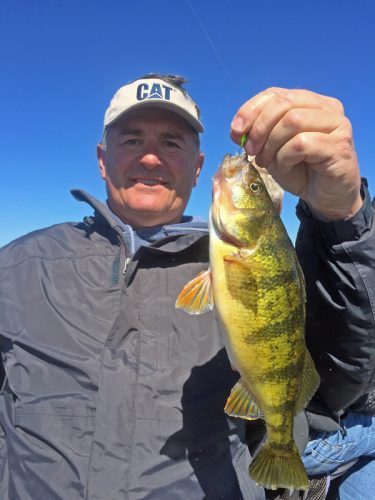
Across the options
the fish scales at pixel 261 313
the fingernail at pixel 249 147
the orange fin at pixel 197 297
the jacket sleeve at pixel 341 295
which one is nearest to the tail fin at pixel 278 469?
the fish scales at pixel 261 313

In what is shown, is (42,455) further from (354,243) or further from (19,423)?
(354,243)

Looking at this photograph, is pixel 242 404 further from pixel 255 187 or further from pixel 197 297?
pixel 255 187

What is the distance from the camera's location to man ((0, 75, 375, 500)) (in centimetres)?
221

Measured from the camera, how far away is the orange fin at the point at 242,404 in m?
2.32

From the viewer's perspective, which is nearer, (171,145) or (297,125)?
(297,125)

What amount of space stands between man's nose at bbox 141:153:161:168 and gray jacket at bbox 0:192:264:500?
955 mm

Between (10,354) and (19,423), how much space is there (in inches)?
19.7

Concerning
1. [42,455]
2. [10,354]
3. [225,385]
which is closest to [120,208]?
[10,354]

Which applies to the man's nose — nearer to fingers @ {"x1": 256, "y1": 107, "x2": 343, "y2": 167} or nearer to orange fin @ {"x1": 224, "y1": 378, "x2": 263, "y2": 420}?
fingers @ {"x1": 256, "y1": 107, "x2": 343, "y2": 167}

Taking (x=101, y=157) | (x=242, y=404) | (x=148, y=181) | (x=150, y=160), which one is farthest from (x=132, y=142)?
(x=242, y=404)

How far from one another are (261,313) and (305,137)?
94 cm

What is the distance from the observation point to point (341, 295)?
2.40m

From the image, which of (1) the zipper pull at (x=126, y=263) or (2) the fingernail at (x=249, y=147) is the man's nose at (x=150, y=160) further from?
(2) the fingernail at (x=249, y=147)

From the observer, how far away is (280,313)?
2256mm
